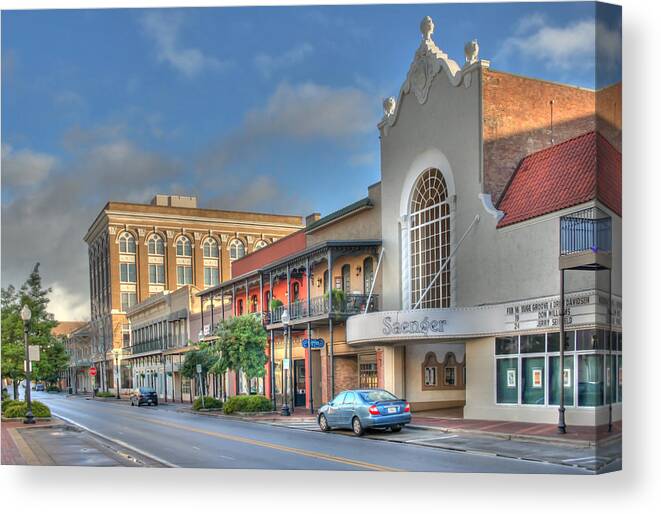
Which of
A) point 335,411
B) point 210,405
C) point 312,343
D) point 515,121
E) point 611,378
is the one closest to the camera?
point 611,378

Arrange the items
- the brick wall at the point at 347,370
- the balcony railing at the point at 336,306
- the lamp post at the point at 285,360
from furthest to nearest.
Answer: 1. the lamp post at the point at 285,360
2. the brick wall at the point at 347,370
3. the balcony railing at the point at 336,306

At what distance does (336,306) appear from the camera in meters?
26.0

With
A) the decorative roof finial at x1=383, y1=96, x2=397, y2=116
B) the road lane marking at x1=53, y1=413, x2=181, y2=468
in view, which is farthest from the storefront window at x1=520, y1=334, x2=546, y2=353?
the road lane marking at x1=53, y1=413, x2=181, y2=468

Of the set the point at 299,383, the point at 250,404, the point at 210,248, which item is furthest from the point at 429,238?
the point at 210,248

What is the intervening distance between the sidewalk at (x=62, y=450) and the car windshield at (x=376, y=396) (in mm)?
6272

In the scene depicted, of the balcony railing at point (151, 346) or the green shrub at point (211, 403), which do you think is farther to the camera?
the balcony railing at point (151, 346)

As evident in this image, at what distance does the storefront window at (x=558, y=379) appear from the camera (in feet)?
58.6

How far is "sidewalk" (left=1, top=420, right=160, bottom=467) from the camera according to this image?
18516mm

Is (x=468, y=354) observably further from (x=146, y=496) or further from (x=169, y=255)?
(x=169, y=255)

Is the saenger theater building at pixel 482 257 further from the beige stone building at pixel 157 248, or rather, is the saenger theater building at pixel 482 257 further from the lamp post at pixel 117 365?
the lamp post at pixel 117 365

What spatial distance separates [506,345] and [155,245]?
1505cm

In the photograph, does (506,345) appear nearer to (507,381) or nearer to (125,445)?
(507,381)

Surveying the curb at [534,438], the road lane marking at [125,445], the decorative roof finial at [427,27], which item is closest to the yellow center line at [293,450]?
the road lane marking at [125,445]

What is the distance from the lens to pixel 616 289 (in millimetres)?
16469
